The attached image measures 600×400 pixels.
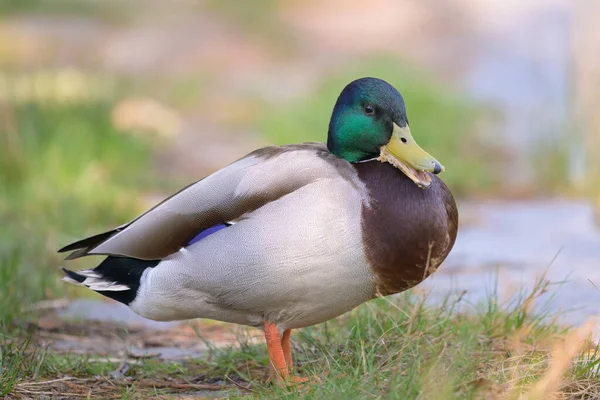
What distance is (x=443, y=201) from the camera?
10.4 feet

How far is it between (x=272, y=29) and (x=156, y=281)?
1624 cm

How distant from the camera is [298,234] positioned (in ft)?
9.84

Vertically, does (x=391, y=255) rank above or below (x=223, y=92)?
above

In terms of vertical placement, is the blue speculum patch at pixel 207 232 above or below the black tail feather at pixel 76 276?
above

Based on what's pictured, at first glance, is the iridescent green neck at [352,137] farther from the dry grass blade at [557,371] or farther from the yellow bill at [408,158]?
the dry grass blade at [557,371]

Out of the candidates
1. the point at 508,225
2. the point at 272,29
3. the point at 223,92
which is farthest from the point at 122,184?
the point at 272,29

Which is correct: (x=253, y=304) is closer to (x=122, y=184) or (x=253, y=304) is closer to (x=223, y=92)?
(x=122, y=184)

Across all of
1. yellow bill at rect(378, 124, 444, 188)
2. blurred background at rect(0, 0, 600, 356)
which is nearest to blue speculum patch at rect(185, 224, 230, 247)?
yellow bill at rect(378, 124, 444, 188)

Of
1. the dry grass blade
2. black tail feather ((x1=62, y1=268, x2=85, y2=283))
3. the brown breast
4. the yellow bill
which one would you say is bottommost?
black tail feather ((x1=62, y1=268, x2=85, y2=283))

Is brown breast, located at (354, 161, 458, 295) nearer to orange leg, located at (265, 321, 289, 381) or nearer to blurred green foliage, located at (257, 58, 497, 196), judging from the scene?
orange leg, located at (265, 321, 289, 381)

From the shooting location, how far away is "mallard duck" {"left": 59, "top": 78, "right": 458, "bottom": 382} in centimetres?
301

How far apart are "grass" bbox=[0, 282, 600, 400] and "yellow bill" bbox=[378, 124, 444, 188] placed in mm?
392

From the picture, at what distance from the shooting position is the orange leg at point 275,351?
319 cm

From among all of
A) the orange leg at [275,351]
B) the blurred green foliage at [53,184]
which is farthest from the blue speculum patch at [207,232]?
the blurred green foliage at [53,184]
